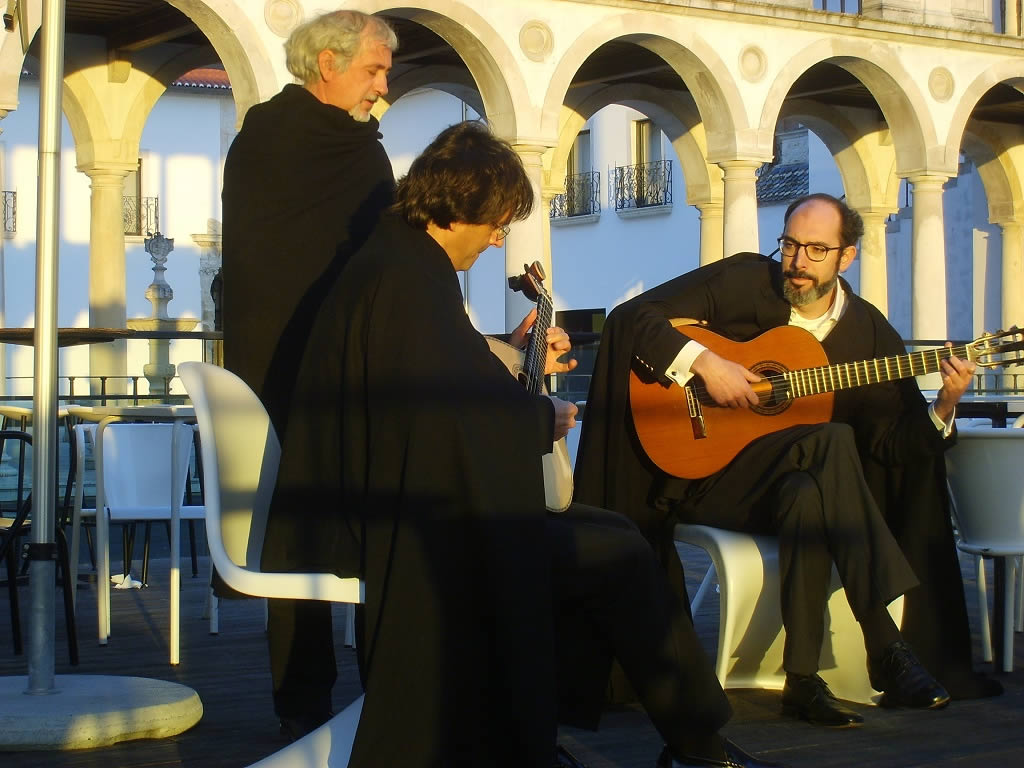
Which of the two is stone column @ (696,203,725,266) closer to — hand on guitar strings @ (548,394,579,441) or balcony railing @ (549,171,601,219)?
balcony railing @ (549,171,601,219)

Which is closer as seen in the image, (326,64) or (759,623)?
(326,64)

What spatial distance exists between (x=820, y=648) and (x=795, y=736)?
0.87 feet

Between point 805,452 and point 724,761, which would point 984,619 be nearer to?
point 805,452

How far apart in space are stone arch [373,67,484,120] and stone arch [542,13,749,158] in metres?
2.45

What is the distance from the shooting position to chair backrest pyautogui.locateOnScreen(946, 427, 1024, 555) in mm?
4922

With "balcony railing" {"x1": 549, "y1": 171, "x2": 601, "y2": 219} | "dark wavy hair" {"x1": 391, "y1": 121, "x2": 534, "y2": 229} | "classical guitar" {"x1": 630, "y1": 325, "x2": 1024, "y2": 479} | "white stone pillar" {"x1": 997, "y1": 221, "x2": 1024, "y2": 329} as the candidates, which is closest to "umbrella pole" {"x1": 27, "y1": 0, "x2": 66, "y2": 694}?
"dark wavy hair" {"x1": 391, "y1": 121, "x2": 534, "y2": 229}

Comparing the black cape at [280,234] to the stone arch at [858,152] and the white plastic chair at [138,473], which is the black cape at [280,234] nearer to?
the white plastic chair at [138,473]

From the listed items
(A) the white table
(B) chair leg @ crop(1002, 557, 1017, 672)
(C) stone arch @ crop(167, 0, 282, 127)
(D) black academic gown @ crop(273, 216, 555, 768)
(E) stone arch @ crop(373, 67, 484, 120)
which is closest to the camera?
(D) black academic gown @ crop(273, 216, 555, 768)

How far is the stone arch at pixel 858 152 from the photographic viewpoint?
20594 millimetres

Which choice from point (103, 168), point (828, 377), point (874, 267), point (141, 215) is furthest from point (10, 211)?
point (828, 377)

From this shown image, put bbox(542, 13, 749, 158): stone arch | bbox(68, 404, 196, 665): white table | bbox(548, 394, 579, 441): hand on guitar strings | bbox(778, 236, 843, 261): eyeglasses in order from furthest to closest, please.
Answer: bbox(542, 13, 749, 158): stone arch → bbox(68, 404, 196, 665): white table → bbox(778, 236, 843, 261): eyeglasses → bbox(548, 394, 579, 441): hand on guitar strings

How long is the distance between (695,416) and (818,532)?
51 centimetres

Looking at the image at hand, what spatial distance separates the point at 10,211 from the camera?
2988 centimetres

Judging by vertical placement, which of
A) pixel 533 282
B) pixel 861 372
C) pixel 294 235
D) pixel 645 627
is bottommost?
pixel 645 627
